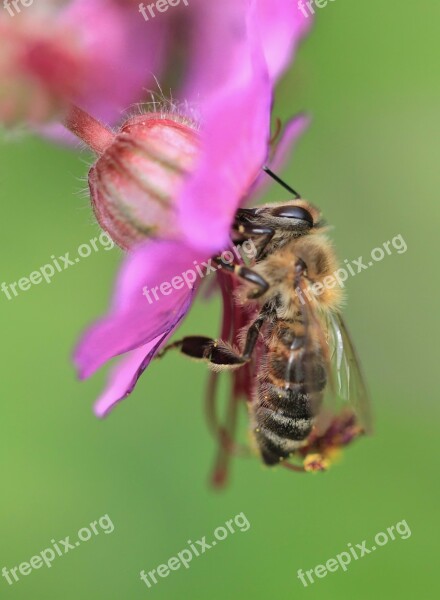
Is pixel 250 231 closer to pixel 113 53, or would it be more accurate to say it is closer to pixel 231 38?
pixel 113 53

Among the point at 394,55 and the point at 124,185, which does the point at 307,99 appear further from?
the point at 124,185

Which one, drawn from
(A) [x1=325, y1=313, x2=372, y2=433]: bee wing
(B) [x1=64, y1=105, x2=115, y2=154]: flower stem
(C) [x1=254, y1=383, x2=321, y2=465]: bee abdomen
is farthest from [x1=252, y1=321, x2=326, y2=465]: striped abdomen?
(B) [x1=64, y1=105, x2=115, y2=154]: flower stem

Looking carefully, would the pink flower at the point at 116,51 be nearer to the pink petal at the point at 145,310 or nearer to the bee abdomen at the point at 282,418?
the pink petal at the point at 145,310

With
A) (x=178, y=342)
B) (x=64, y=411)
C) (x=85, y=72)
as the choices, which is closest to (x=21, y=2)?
(x=85, y=72)

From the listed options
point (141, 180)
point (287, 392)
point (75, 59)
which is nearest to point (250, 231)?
point (141, 180)

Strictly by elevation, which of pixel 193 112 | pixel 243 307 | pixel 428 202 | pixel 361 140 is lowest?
pixel 243 307

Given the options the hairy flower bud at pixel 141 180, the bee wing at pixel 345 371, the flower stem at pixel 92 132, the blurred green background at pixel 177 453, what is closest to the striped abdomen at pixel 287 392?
the bee wing at pixel 345 371

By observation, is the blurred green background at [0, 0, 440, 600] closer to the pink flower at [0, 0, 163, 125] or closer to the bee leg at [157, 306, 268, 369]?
the pink flower at [0, 0, 163, 125]
